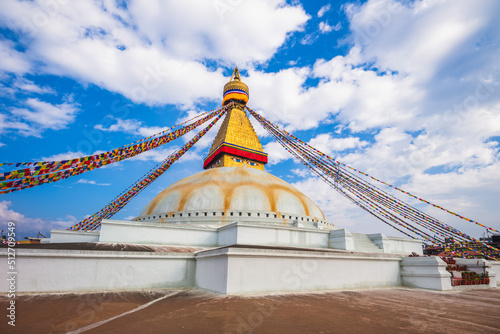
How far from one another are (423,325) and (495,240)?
125 feet

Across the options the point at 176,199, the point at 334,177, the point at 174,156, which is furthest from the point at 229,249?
the point at 174,156

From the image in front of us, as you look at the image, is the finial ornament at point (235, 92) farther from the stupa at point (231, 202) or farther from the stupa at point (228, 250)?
the stupa at point (231, 202)

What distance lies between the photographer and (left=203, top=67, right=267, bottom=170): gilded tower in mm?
21156

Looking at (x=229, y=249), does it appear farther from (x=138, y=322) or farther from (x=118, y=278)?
(x=118, y=278)

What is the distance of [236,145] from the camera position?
21.4 meters

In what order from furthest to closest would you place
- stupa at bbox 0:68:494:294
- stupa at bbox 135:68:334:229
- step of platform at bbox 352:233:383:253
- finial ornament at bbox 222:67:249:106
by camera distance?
finial ornament at bbox 222:67:249:106
stupa at bbox 135:68:334:229
step of platform at bbox 352:233:383:253
stupa at bbox 0:68:494:294

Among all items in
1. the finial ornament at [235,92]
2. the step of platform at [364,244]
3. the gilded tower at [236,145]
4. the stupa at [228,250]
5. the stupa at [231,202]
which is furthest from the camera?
the finial ornament at [235,92]

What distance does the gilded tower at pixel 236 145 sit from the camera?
2116 centimetres

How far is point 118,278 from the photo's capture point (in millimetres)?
8805

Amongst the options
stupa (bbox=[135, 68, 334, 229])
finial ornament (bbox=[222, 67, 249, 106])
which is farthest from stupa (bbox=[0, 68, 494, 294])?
finial ornament (bbox=[222, 67, 249, 106])

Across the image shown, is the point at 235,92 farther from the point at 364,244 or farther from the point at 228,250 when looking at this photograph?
the point at 228,250

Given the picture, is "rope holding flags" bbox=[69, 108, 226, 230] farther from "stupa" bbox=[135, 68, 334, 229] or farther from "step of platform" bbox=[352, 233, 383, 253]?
"step of platform" bbox=[352, 233, 383, 253]

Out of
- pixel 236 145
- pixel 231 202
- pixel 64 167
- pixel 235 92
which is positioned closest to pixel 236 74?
pixel 235 92

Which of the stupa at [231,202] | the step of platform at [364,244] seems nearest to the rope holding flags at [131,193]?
the stupa at [231,202]
